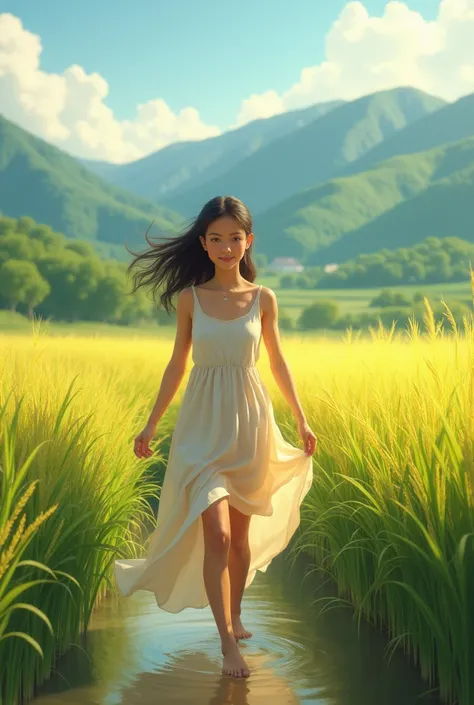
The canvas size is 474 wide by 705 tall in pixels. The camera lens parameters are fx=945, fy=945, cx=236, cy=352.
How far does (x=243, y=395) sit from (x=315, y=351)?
7.43 metres

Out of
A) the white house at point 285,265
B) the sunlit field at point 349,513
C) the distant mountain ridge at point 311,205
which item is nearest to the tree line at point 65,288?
the sunlit field at point 349,513

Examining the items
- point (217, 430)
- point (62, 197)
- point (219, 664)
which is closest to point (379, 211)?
point (62, 197)

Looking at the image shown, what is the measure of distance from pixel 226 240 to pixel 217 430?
0.78m

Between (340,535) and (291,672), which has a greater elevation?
(340,535)

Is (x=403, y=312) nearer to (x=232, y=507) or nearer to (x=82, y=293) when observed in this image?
(x=82, y=293)

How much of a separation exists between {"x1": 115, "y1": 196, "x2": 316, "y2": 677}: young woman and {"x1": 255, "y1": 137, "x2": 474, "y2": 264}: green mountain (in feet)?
424

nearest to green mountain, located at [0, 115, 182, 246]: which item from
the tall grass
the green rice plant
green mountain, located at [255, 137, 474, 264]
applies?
green mountain, located at [255, 137, 474, 264]

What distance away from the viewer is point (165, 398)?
393 centimetres

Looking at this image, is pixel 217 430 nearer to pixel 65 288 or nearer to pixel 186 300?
pixel 186 300

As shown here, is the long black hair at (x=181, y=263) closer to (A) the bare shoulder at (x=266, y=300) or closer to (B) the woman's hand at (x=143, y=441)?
(A) the bare shoulder at (x=266, y=300)

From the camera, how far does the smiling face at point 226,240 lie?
3.83 m

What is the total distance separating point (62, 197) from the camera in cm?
16550

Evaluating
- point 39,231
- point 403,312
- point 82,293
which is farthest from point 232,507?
point 39,231

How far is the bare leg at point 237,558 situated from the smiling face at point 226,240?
3.34 feet
